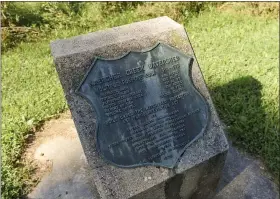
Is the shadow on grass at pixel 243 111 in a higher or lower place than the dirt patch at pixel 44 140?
lower

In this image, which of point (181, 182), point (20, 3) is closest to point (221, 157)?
point (181, 182)

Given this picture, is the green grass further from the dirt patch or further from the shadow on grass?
the dirt patch

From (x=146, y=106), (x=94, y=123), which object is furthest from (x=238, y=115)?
(x=94, y=123)

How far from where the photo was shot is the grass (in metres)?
3.89

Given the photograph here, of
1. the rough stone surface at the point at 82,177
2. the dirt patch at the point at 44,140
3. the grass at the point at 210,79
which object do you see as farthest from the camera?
the grass at the point at 210,79

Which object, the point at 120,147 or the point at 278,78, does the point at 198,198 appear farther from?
the point at 278,78

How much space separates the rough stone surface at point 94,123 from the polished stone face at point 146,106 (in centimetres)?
6

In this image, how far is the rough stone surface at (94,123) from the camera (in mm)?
2660

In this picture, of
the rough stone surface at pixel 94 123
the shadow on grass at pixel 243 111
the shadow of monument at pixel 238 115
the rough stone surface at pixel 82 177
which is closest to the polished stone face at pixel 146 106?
the rough stone surface at pixel 94 123

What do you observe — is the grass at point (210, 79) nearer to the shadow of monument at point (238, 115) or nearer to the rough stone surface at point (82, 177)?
the shadow of monument at point (238, 115)

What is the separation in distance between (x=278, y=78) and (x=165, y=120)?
Result: 2.64m

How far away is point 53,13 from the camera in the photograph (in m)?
5.82

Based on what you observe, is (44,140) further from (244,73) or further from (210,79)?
(244,73)

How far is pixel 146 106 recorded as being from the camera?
2.81 m
